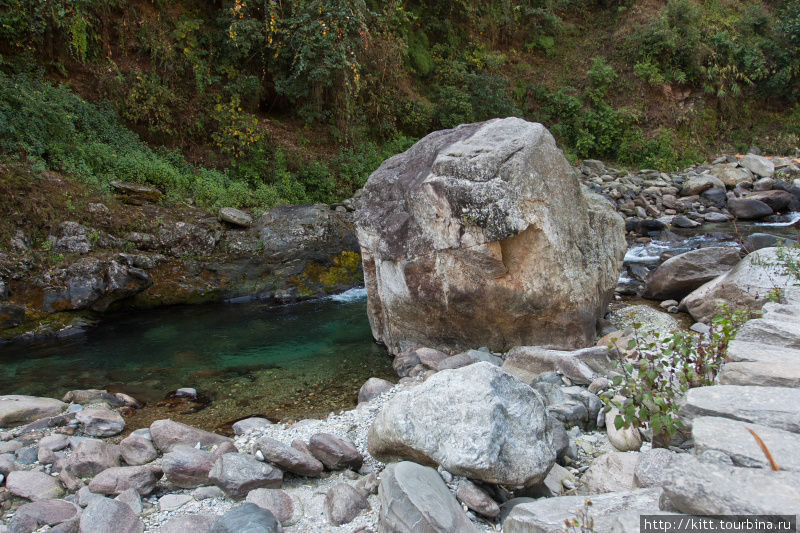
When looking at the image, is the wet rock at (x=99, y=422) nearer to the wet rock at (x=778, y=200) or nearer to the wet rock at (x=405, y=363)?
the wet rock at (x=405, y=363)

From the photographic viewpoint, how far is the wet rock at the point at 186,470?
12.8ft

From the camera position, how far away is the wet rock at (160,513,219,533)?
3266 millimetres

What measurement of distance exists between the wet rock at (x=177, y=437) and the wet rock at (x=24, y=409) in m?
1.51

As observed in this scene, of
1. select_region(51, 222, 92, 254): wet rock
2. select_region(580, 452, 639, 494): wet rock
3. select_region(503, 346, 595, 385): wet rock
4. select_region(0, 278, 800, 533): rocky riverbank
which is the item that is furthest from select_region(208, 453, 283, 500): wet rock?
select_region(51, 222, 92, 254): wet rock

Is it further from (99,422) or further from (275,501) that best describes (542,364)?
(99,422)

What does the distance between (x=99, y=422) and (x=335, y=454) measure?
8.68 feet

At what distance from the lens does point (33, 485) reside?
3.94 m

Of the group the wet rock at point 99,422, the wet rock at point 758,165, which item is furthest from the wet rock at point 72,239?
the wet rock at point 758,165

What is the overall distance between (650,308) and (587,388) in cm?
362

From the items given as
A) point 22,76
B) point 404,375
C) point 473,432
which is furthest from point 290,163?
point 473,432

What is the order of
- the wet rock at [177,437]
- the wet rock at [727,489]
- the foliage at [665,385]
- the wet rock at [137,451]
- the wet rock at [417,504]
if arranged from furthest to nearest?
the wet rock at [177,437] → the wet rock at [137,451] → the foliage at [665,385] → the wet rock at [417,504] → the wet rock at [727,489]

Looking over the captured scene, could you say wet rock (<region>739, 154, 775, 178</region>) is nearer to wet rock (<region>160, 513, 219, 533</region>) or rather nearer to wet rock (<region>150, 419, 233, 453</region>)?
wet rock (<region>150, 419, 233, 453</region>)

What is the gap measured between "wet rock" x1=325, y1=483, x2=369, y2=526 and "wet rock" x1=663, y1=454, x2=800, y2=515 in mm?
1959

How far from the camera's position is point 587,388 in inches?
203
